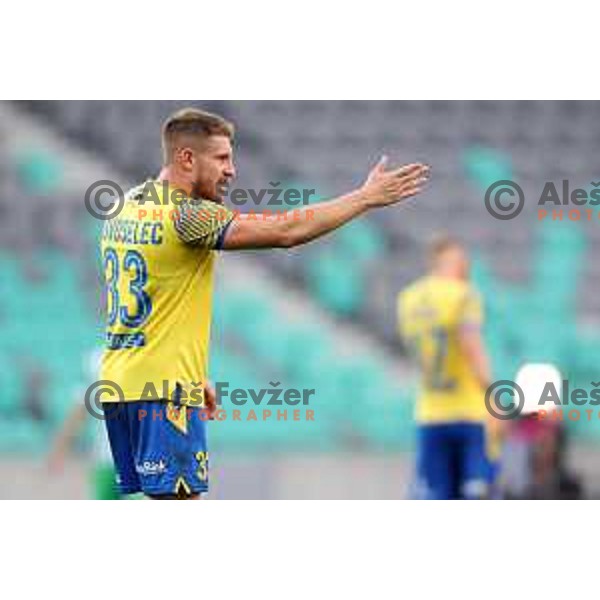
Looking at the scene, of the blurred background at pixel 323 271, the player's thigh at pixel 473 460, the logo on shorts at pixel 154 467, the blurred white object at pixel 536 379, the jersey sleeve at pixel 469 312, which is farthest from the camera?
the blurred background at pixel 323 271

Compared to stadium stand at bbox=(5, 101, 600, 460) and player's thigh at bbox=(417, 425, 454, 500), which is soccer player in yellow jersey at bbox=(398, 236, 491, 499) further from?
stadium stand at bbox=(5, 101, 600, 460)

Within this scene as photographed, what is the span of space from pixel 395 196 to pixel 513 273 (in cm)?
998

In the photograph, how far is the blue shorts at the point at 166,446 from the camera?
6.24m

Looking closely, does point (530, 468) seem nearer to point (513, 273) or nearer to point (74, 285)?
point (513, 273)

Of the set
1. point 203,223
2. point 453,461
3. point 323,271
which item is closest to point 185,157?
point 203,223

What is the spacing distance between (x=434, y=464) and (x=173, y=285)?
5.16m

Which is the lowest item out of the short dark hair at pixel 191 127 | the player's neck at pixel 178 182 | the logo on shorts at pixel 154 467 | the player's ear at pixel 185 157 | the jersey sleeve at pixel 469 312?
the logo on shorts at pixel 154 467

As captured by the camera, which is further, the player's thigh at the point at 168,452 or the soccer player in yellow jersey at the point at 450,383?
the soccer player in yellow jersey at the point at 450,383

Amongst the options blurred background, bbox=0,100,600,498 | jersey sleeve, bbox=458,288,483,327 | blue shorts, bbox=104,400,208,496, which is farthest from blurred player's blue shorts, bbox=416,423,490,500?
blue shorts, bbox=104,400,208,496

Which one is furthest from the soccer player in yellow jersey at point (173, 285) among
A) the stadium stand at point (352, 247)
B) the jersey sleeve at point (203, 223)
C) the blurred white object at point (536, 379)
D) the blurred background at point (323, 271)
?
the stadium stand at point (352, 247)

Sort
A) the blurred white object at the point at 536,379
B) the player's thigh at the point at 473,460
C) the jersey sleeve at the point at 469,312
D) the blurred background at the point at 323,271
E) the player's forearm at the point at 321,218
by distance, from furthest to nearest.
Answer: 1. the blurred background at the point at 323,271
2. the blurred white object at the point at 536,379
3. the jersey sleeve at the point at 469,312
4. the player's thigh at the point at 473,460
5. the player's forearm at the point at 321,218

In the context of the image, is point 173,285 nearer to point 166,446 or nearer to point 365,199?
point 166,446

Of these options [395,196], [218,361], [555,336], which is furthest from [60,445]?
[395,196]

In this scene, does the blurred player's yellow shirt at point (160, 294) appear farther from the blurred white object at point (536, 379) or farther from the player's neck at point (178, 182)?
the blurred white object at point (536, 379)
